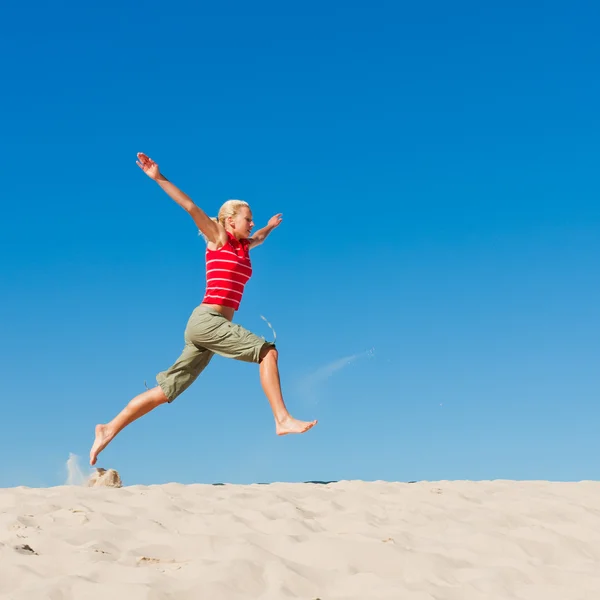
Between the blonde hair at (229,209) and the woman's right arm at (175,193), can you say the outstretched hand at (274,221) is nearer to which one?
the blonde hair at (229,209)

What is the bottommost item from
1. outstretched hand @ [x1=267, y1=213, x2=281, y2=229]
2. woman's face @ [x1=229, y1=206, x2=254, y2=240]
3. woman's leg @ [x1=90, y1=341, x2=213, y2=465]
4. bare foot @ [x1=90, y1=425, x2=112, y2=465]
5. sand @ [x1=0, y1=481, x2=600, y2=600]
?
sand @ [x1=0, y1=481, x2=600, y2=600]

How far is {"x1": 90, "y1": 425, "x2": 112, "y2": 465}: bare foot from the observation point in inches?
275

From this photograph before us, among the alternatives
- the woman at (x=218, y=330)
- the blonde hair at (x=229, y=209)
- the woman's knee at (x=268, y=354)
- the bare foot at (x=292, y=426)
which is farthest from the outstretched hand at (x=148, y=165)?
the bare foot at (x=292, y=426)

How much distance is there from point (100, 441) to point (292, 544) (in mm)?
3251

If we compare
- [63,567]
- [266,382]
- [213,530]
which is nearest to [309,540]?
[213,530]

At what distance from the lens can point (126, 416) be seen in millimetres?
7023

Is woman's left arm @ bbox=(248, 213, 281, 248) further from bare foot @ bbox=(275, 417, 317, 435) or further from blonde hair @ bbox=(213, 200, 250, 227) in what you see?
bare foot @ bbox=(275, 417, 317, 435)

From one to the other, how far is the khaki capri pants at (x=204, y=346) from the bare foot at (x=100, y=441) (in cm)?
69

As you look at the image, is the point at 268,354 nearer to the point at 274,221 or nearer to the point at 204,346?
the point at 204,346

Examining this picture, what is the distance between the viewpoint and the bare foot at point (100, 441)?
698cm

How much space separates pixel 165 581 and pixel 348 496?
261 centimetres

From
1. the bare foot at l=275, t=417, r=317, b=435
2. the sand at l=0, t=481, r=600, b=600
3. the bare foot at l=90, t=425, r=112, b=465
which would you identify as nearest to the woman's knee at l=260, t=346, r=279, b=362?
the bare foot at l=275, t=417, r=317, b=435

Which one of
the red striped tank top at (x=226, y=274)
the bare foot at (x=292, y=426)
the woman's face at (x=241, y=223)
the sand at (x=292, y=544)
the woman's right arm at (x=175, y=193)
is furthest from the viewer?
the woman's face at (x=241, y=223)

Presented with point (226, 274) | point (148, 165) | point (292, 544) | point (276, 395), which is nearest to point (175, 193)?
point (148, 165)
